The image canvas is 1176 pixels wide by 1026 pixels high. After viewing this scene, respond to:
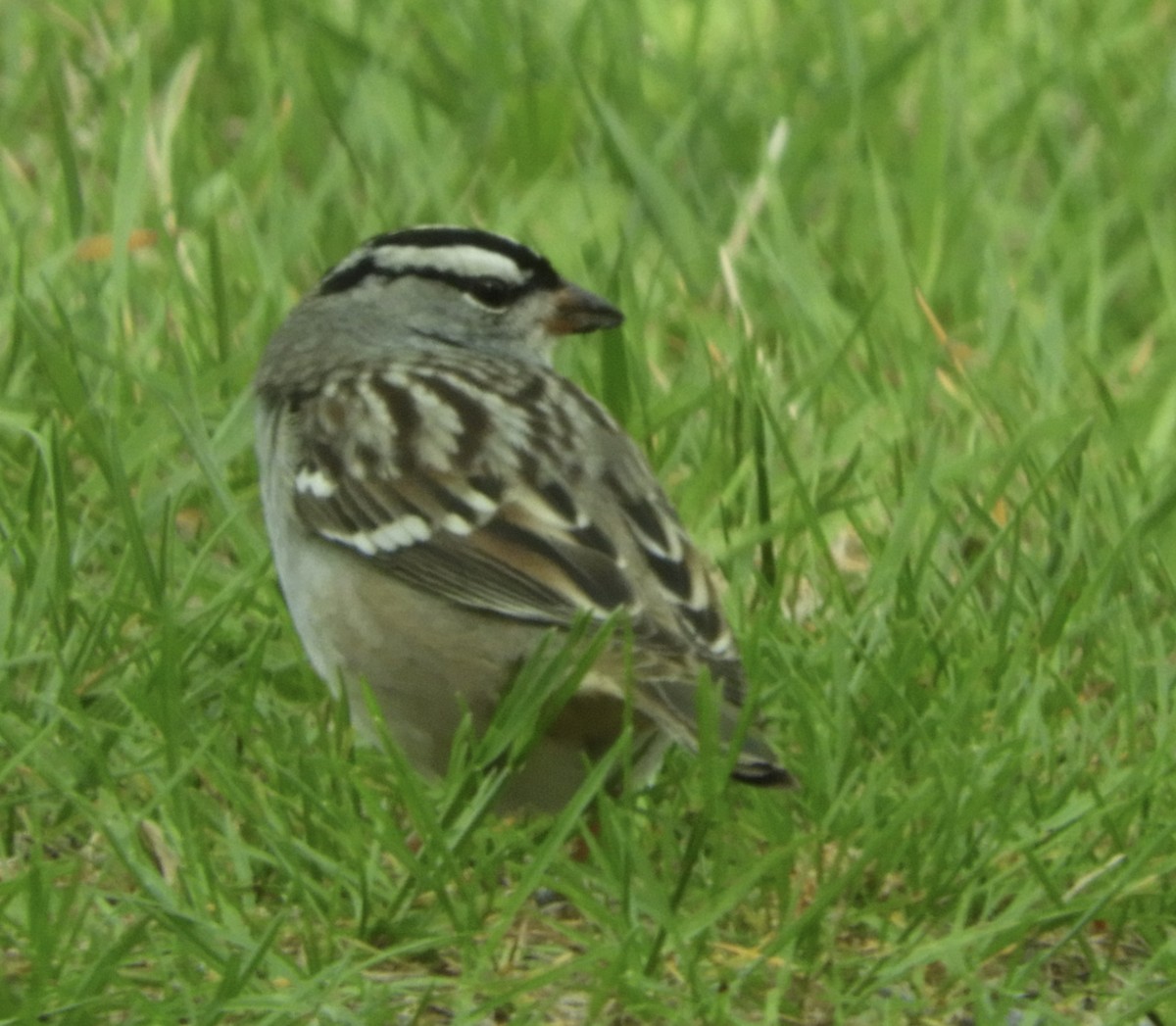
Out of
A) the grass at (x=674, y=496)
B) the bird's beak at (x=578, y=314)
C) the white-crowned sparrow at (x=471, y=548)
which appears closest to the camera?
the grass at (x=674, y=496)

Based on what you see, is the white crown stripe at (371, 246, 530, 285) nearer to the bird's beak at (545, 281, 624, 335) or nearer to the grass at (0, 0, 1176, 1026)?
the bird's beak at (545, 281, 624, 335)

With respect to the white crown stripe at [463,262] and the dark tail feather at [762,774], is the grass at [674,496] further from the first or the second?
the white crown stripe at [463,262]

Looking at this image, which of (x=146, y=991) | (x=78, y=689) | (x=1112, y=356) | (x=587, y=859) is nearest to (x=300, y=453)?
(x=78, y=689)

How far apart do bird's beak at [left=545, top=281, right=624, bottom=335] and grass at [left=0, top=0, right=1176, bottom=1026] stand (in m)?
0.25

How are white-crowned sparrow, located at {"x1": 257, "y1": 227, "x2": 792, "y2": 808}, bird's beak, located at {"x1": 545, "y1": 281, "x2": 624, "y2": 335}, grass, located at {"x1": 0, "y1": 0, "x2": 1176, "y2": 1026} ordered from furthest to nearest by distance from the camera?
1. bird's beak, located at {"x1": 545, "y1": 281, "x2": 624, "y2": 335}
2. white-crowned sparrow, located at {"x1": 257, "y1": 227, "x2": 792, "y2": 808}
3. grass, located at {"x1": 0, "y1": 0, "x2": 1176, "y2": 1026}

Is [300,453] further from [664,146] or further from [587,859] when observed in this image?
[664,146]

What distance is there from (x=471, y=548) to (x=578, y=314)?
1.29 metres

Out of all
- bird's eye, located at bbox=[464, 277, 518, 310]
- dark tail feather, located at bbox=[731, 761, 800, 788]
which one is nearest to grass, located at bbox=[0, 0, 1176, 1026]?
dark tail feather, located at bbox=[731, 761, 800, 788]

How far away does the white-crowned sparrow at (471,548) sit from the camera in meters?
4.91

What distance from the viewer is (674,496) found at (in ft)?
20.7

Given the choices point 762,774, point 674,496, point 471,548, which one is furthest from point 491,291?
point 762,774

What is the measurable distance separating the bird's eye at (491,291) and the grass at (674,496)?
1.07 ft

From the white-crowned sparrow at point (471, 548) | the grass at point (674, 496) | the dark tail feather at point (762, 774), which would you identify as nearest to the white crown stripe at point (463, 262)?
the white-crowned sparrow at point (471, 548)

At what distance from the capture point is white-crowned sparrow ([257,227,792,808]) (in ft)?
16.1
